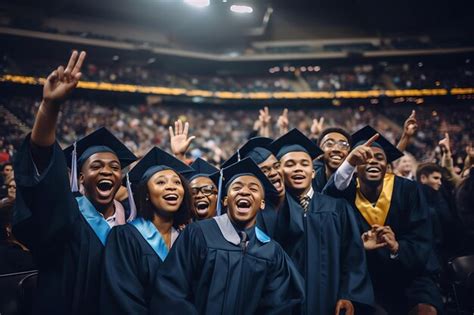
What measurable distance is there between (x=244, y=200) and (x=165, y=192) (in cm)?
62

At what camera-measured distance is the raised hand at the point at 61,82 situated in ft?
8.05

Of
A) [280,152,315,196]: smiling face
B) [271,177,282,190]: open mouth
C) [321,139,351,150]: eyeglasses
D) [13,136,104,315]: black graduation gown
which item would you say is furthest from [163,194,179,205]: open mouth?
[321,139,351,150]: eyeglasses

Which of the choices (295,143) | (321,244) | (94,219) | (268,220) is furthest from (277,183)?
(94,219)

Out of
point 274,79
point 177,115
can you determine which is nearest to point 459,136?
point 274,79

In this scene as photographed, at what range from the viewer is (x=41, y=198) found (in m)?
2.56

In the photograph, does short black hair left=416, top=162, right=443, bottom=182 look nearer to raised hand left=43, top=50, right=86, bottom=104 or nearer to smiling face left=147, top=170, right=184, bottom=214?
smiling face left=147, top=170, right=184, bottom=214

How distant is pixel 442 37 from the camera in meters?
23.2

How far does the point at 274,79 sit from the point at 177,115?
22.1ft

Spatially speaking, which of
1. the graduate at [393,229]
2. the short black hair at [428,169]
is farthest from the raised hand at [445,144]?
the graduate at [393,229]

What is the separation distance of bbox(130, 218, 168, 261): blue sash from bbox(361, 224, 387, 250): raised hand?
5.49ft

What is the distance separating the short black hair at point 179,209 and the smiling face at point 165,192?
0.04 metres

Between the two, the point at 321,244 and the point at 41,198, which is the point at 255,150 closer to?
the point at 321,244

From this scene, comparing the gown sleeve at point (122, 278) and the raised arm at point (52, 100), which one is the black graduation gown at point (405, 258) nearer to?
the gown sleeve at point (122, 278)

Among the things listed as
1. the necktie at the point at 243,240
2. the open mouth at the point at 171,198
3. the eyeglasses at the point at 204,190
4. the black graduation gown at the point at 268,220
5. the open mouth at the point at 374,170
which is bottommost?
the necktie at the point at 243,240
